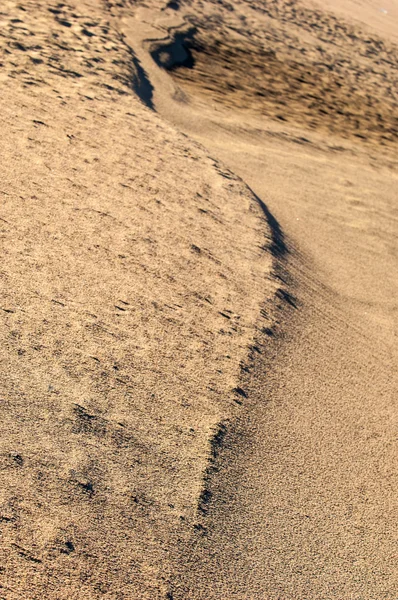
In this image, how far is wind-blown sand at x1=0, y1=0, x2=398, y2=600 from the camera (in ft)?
8.36

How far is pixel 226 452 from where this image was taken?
9.98ft

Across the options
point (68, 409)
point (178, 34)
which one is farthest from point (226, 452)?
point (178, 34)

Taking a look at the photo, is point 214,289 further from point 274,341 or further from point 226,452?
point 226,452

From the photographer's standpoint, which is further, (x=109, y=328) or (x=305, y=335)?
(x=305, y=335)

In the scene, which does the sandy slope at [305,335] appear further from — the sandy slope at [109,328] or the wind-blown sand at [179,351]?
the sandy slope at [109,328]

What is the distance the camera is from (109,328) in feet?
11.3

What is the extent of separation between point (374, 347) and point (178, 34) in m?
6.96

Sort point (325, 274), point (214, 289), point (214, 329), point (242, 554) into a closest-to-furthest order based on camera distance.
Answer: point (242, 554)
point (214, 329)
point (214, 289)
point (325, 274)

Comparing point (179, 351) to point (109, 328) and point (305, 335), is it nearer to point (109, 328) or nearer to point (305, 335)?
point (109, 328)

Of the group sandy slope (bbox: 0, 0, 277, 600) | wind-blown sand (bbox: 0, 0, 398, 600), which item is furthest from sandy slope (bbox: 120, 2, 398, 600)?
sandy slope (bbox: 0, 0, 277, 600)

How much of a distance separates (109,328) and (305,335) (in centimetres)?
131

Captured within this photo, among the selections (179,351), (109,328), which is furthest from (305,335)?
(109,328)

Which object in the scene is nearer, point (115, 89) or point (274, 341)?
point (274, 341)

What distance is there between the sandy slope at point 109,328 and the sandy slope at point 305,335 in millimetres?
191
